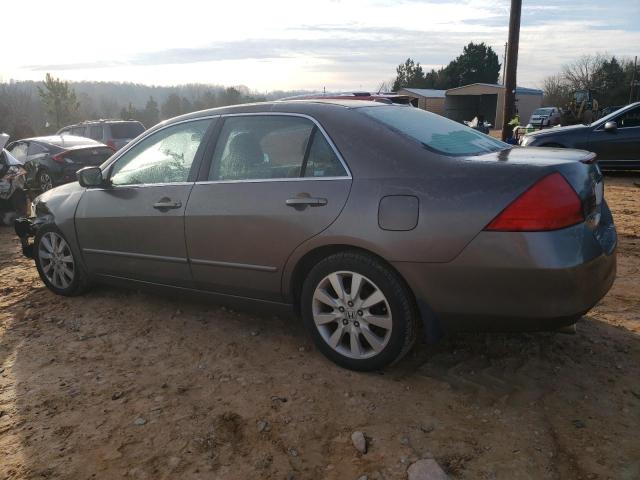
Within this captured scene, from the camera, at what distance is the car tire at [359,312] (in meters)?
2.95

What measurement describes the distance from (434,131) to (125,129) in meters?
14.5

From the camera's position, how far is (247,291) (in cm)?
356

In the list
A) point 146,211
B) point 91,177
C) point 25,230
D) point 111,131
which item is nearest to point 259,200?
point 146,211

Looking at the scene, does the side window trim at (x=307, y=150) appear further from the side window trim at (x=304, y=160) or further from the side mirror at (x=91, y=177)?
the side mirror at (x=91, y=177)

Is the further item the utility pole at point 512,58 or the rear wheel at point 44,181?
the rear wheel at point 44,181

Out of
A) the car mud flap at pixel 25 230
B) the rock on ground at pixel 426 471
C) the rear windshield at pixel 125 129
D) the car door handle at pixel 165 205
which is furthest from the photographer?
the rear windshield at pixel 125 129

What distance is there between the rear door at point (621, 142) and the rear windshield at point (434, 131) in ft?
28.7

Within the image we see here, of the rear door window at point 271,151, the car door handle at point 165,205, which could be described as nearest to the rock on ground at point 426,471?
the rear door window at point 271,151

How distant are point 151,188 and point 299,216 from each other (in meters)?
1.39

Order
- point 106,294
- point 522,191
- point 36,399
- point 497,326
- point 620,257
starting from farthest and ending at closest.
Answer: point 620,257
point 106,294
point 36,399
point 497,326
point 522,191

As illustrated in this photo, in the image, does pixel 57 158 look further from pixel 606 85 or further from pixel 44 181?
pixel 606 85

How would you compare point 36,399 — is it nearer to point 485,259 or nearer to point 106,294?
point 106,294

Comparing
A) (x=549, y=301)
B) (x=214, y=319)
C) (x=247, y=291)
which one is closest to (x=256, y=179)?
(x=247, y=291)

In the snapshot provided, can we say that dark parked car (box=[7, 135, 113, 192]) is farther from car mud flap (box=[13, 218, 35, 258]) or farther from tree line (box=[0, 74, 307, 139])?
tree line (box=[0, 74, 307, 139])
